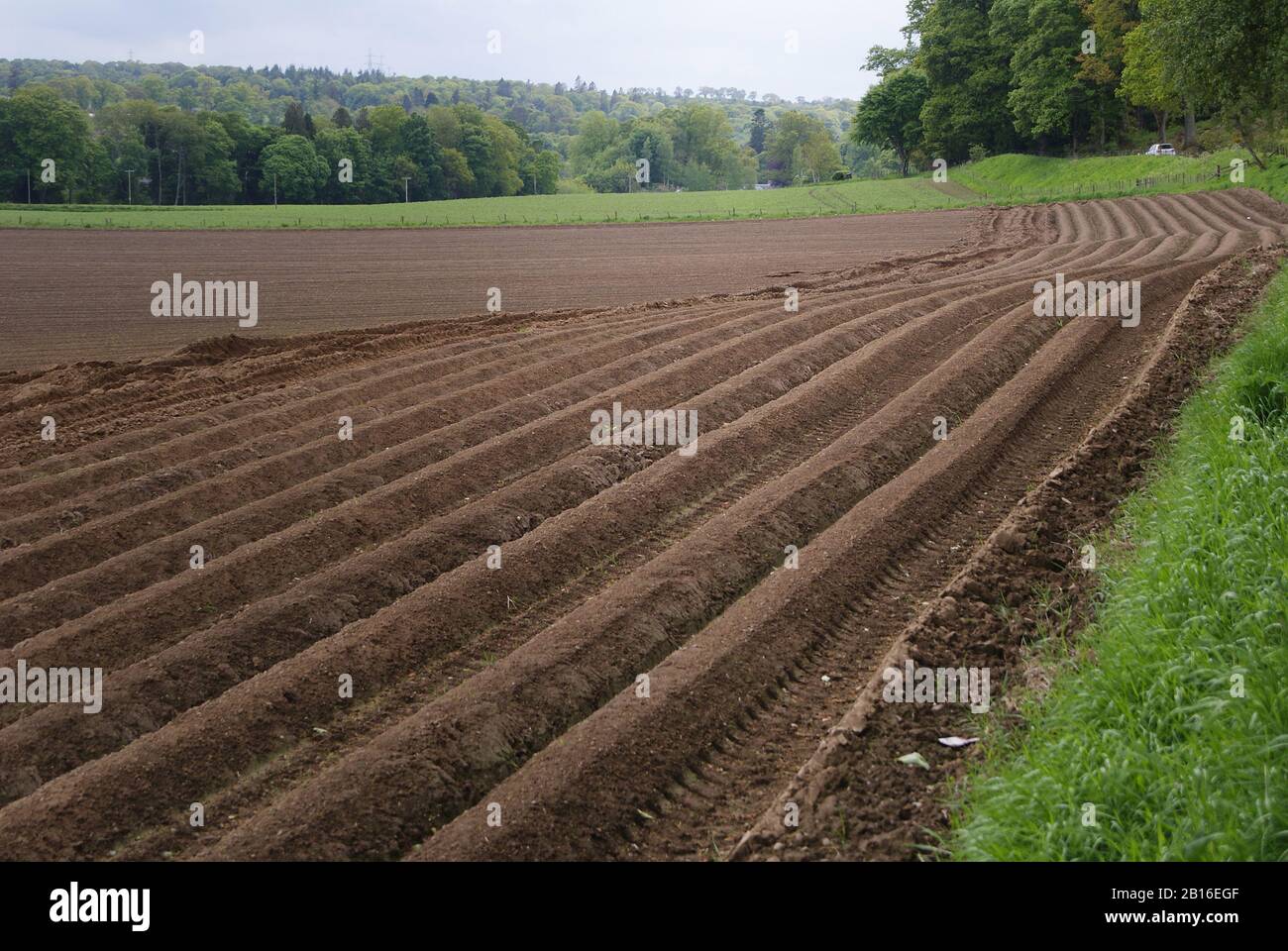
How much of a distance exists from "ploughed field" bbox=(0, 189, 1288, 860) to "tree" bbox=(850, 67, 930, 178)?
251 ft

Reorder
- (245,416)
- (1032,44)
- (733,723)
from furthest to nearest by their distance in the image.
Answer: (1032,44)
(245,416)
(733,723)

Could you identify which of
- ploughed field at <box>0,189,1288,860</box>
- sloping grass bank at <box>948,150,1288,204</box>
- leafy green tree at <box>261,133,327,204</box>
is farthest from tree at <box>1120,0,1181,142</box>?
leafy green tree at <box>261,133,327,204</box>

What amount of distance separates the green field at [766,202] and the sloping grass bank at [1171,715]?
42128 millimetres

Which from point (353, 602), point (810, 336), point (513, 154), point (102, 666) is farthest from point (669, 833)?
point (513, 154)

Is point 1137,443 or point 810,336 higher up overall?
point 810,336

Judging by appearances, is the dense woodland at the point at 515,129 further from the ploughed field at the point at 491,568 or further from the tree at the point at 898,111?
the ploughed field at the point at 491,568

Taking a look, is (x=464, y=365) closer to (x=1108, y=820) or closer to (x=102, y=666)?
(x=102, y=666)

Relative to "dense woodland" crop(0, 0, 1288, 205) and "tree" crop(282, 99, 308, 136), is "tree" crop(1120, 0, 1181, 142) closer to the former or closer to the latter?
"dense woodland" crop(0, 0, 1288, 205)

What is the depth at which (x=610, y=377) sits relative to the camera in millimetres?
17594

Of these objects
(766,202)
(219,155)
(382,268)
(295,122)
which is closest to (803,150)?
(295,122)

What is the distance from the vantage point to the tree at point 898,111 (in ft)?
297

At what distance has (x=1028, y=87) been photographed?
236 feet

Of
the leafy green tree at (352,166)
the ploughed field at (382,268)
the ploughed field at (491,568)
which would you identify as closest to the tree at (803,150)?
the leafy green tree at (352,166)

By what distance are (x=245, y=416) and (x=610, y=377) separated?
574 cm
